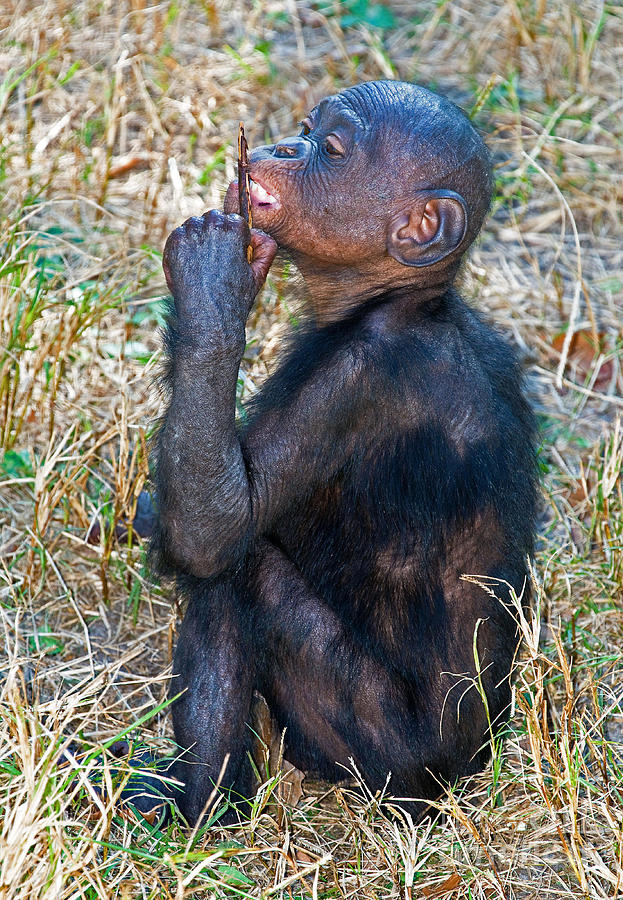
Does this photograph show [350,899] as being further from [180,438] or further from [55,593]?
[55,593]

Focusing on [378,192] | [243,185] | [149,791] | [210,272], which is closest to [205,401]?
[210,272]

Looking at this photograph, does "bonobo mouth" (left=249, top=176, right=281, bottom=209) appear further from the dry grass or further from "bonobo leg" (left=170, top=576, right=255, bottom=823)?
"bonobo leg" (left=170, top=576, right=255, bottom=823)

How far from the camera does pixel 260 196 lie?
3699mm

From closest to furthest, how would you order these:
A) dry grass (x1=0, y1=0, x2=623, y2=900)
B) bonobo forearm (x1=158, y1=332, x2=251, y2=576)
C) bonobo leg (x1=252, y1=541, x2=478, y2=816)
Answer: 1. bonobo forearm (x1=158, y1=332, x2=251, y2=576)
2. dry grass (x1=0, y1=0, x2=623, y2=900)
3. bonobo leg (x1=252, y1=541, x2=478, y2=816)

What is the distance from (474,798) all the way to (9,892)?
1679 millimetres

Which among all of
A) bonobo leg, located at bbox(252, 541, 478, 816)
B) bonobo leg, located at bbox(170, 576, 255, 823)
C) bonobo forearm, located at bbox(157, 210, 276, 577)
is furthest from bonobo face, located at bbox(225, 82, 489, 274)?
bonobo leg, located at bbox(170, 576, 255, 823)

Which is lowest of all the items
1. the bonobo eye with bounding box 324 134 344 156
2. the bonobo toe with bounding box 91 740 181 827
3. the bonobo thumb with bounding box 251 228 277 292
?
the bonobo toe with bounding box 91 740 181 827

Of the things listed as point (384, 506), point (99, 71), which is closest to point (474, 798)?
point (384, 506)

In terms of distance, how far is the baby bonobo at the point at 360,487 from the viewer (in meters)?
3.39

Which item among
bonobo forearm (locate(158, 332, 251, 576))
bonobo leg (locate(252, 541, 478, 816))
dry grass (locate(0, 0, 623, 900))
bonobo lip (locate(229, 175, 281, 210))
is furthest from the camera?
bonobo lip (locate(229, 175, 281, 210))

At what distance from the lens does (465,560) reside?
3645mm

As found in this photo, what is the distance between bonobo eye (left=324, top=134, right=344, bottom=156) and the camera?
3.70 metres

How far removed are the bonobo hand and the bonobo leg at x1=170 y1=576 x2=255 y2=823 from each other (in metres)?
0.79

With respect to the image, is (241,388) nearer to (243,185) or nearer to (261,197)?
(261,197)
